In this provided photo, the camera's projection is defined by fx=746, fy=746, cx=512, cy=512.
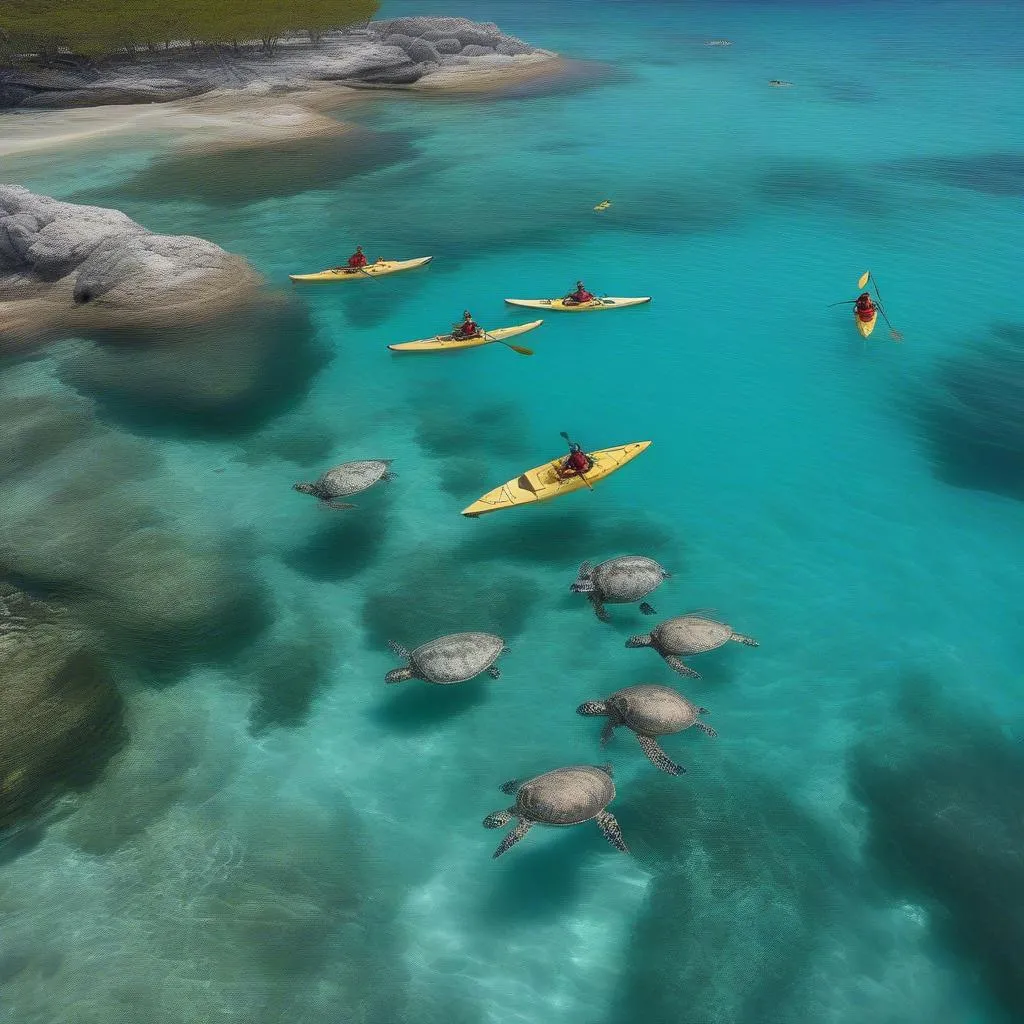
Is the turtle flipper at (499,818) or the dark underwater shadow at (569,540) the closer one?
the turtle flipper at (499,818)

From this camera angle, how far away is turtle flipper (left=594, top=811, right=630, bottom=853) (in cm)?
1444

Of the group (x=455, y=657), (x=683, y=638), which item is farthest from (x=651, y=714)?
(x=455, y=657)

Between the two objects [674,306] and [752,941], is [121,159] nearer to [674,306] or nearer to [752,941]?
[674,306]

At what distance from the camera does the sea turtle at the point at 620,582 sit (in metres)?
19.4

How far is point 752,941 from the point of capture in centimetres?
1345

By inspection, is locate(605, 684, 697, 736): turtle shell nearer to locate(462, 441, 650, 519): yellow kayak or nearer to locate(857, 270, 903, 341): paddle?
locate(462, 441, 650, 519): yellow kayak

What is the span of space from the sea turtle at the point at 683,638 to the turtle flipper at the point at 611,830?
443 centimetres

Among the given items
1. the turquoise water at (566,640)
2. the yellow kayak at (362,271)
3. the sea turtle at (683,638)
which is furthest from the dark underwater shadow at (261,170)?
the sea turtle at (683,638)

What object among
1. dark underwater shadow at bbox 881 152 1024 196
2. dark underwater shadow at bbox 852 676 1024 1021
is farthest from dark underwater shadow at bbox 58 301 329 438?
dark underwater shadow at bbox 881 152 1024 196

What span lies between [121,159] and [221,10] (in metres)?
32.9

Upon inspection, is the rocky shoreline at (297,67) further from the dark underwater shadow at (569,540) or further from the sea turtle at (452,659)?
the sea turtle at (452,659)

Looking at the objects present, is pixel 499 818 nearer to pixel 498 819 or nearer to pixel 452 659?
pixel 498 819

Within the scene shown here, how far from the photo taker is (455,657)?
682 inches

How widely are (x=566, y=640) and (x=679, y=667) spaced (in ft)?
9.74
